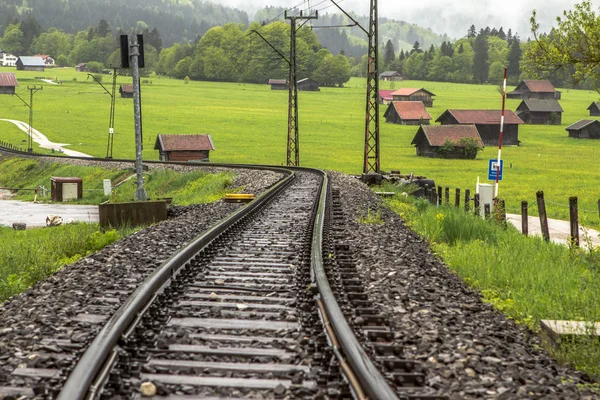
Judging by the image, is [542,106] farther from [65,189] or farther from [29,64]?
[29,64]

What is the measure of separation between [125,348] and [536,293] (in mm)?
4769

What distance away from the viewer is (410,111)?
354 feet

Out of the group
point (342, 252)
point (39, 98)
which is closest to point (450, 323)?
point (342, 252)

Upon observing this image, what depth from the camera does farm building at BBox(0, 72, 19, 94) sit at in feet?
443

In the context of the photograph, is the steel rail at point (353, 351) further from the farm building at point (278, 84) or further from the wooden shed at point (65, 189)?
the farm building at point (278, 84)

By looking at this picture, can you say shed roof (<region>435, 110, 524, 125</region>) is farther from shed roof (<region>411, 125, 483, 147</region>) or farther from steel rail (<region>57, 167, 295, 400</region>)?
steel rail (<region>57, 167, 295, 400</region>)

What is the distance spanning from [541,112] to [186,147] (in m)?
A: 66.8

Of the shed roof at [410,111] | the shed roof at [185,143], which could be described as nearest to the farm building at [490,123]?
the shed roof at [410,111]

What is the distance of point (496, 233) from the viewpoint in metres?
14.0

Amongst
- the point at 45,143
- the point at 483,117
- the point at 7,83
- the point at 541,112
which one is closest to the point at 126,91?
the point at 7,83

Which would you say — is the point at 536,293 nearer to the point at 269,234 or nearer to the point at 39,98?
the point at 269,234

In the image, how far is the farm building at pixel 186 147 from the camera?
6944 cm

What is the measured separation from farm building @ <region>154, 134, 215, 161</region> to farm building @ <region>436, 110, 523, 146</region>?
35.6 m

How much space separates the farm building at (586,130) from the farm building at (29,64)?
493 ft
